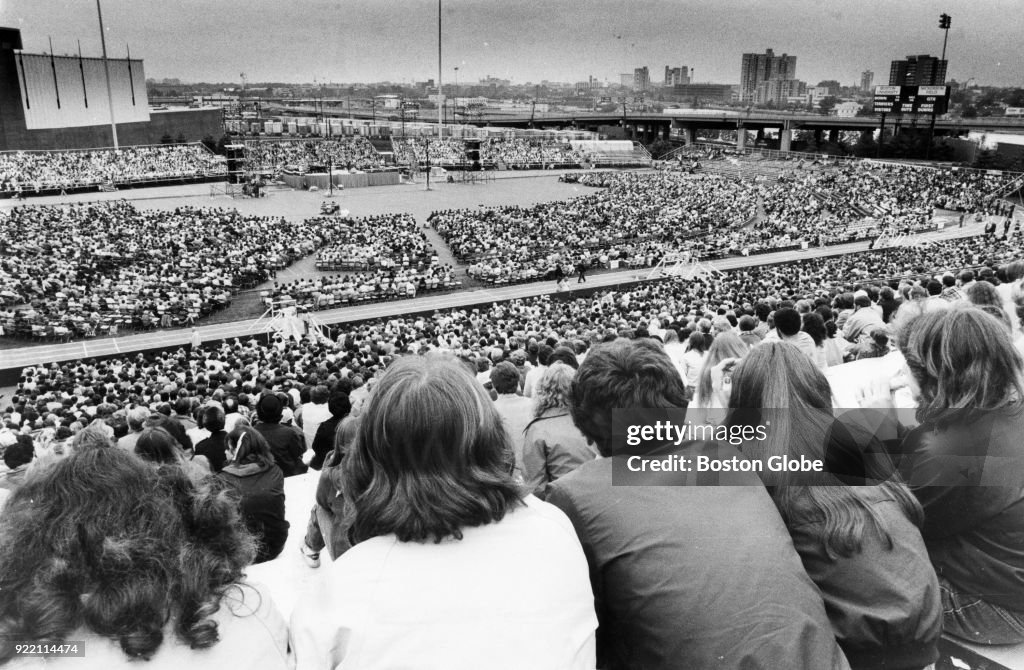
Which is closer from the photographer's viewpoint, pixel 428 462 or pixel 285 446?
pixel 428 462

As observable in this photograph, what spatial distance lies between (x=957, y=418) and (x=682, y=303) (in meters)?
15.0

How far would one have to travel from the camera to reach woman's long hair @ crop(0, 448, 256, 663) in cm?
155

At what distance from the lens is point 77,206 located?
38000mm

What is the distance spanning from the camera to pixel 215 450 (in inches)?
211

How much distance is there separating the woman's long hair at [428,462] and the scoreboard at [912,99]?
6489cm

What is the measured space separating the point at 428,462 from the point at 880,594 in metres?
1.48

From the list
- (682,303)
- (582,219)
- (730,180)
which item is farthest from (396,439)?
(730,180)

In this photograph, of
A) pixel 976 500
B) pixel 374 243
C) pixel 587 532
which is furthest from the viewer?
pixel 374 243

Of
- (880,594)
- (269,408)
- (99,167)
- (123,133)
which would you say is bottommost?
(99,167)

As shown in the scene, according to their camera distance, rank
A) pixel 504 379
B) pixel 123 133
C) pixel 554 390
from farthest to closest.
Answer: pixel 123 133
pixel 504 379
pixel 554 390

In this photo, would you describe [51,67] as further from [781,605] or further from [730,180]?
[781,605]

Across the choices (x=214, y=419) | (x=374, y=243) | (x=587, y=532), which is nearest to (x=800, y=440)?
(x=587, y=532)

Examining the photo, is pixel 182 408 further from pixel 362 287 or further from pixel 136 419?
pixel 362 287

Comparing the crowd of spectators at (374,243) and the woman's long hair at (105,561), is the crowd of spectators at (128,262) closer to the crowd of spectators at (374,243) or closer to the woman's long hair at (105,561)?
the crowd of spectators at (374,243)
